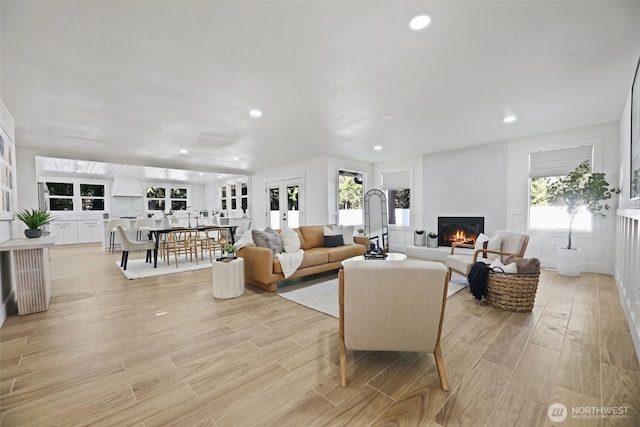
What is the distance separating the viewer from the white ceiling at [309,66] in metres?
1.89

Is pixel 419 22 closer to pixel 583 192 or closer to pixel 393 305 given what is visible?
pixel 393 305

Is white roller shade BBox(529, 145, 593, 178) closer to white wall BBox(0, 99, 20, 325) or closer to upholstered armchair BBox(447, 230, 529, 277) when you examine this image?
upholstered armchair BBox(447, 230, 529, 277)

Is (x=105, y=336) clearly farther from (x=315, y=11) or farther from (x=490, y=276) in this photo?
(x=490, y=276)

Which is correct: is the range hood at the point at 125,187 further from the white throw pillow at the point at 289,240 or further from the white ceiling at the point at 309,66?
the white throw pillow at the point at 289,240

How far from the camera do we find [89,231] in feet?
30.6

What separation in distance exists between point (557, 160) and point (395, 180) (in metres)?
3.41

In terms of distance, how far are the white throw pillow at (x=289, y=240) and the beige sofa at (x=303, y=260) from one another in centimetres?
21

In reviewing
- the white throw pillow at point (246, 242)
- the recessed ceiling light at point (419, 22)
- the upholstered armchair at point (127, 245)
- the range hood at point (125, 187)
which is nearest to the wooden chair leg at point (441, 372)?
the recessed ceiling light at point (419, 22)

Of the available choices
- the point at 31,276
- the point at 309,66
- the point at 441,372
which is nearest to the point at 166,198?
the point at 31,276

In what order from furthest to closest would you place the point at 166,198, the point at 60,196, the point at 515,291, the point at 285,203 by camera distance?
the point at 166,198
the point at 60,196
the point at 285,203
the point at 515,291

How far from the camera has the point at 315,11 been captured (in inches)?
72.9

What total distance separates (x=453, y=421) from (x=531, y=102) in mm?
3922

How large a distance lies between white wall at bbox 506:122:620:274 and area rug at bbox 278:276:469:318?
2.21 metres

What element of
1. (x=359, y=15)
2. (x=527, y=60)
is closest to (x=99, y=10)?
(x=359, y=15)
